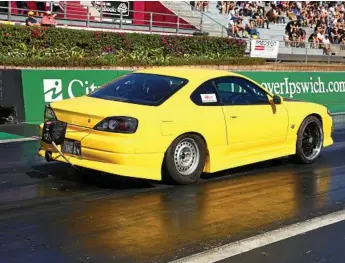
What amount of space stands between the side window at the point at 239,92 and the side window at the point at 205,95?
120mm

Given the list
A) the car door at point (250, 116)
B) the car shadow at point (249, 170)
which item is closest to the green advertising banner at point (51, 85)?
the car shadow at point (249, 170)

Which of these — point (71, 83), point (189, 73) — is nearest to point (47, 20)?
point (71, 83)

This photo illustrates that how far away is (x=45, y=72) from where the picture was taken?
1194 centimetres

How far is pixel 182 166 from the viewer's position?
22.6ft

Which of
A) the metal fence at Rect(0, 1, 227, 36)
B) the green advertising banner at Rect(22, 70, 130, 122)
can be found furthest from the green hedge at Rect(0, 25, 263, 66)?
the green advertising banner at Rect(22, 70, 130, 122)

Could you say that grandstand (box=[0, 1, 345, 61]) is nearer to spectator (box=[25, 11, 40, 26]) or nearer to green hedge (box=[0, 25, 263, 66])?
spectator (box=[25, 11, 40, 26])

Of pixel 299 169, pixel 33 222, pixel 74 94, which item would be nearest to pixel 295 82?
pixel 74 94

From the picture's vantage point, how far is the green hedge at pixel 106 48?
1658cm

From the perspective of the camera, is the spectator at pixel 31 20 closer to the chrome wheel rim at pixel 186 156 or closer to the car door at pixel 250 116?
the car door at pixel 250 116

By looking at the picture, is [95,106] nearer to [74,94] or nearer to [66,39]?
[74,94]

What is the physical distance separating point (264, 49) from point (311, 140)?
15773 millimetres

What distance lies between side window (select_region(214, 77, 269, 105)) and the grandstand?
13.8 meters

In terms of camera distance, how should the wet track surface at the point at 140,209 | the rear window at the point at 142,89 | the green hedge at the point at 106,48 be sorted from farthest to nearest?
1. the green hedge at the point at 106,48
2. the rear window at the point at 142,89
3. the wet track surface at the point at 140,209

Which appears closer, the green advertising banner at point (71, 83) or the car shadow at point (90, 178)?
the car shadow at point (90, 178)
